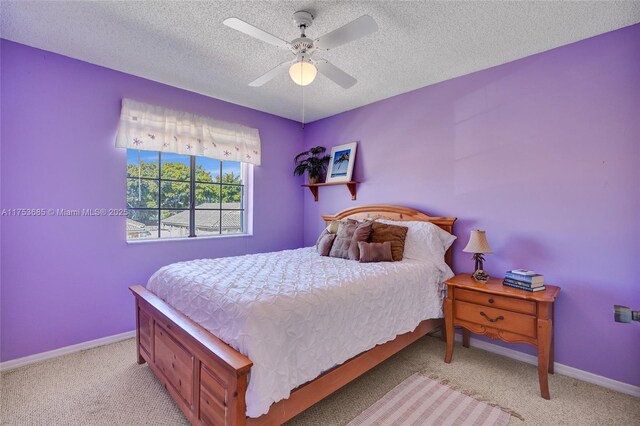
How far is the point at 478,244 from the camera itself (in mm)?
2568

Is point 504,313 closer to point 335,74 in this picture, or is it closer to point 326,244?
point 326,244

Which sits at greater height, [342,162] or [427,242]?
[342,162]

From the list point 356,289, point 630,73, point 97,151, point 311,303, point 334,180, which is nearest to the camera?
point 311,303

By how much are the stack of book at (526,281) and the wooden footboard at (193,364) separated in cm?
205

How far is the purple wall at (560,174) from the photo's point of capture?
2.21 metres

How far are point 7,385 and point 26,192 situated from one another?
1.45m

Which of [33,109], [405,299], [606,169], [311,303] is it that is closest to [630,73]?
[606,169]

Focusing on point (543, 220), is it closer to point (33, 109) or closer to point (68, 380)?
point (68, 380)

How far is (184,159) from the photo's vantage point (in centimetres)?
355

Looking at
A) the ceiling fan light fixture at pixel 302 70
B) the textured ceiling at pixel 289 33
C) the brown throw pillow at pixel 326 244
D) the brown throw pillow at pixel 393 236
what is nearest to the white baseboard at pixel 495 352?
the brown throw pillow at pixel 393 236

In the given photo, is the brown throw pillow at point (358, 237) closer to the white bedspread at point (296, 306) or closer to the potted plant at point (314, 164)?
the white bedspread at point (296, 306)

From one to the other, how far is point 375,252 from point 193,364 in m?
1.65

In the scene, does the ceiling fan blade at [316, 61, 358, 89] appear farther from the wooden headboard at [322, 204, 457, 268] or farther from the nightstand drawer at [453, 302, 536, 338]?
the nightstand drawer at [453, 302, 536, 338]

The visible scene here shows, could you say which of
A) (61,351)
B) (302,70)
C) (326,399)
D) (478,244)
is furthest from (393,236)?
(61,351)
